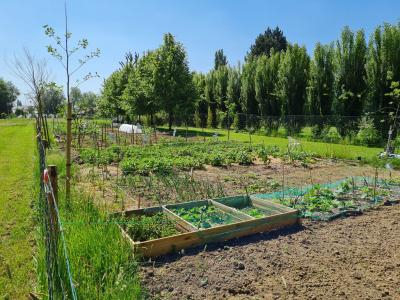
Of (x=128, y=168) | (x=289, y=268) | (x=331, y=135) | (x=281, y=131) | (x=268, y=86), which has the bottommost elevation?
(x=289, y=268)

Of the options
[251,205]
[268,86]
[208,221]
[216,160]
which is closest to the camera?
[208,221]

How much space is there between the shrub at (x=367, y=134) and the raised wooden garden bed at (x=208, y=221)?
44.3ft

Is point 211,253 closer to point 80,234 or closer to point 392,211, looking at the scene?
point 80,234

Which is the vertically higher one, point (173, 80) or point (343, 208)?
point (173, 80)

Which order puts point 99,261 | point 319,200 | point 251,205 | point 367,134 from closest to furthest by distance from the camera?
point 99,261, point 251,205, point 319,200, point 367,134

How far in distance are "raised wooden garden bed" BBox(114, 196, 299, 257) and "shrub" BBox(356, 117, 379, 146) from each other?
1350cm

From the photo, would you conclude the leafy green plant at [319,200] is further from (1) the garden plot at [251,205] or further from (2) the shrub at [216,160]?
(2) the shrub at [216,160]

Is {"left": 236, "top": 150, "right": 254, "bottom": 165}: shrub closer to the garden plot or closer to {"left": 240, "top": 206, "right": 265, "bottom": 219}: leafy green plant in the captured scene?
the garden plot

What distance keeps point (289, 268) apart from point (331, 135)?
54.7 feet

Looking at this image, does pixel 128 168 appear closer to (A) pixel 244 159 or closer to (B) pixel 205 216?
(A) pixel 244 159

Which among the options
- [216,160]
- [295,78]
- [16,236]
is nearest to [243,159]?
[216,160]

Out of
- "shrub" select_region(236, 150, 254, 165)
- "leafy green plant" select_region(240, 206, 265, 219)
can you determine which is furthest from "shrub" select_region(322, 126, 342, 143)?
"leafy green plant" select_region(240, 206, 265, 219)

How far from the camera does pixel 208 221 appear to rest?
5.18m

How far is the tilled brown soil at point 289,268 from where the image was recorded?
131 inches
